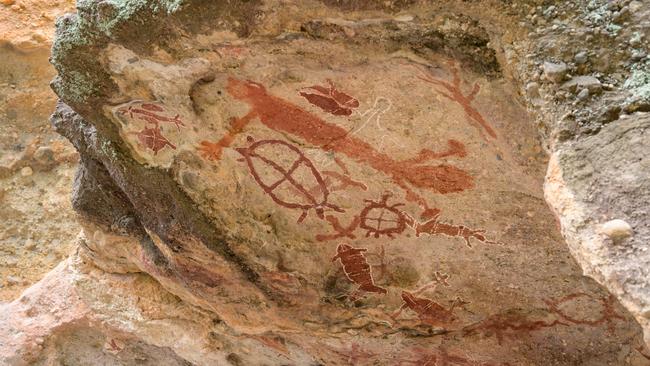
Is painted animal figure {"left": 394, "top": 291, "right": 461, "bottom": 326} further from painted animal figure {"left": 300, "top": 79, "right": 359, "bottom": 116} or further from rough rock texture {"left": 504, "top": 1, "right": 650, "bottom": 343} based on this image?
rough rock texture {"left": 504, "top": 1, "right": 650, "bottom": 343}

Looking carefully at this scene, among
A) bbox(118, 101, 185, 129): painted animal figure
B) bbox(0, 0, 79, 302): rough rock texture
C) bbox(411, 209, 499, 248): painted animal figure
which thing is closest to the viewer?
bbox(118, 101, 185, 129): painted animal figure

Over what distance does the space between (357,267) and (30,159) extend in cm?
259

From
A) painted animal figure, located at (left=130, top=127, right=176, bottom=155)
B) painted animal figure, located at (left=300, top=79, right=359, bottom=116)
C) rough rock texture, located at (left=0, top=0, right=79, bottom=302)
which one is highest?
painted animal figure, located at (left=300, top=79, right=359, bottom=116)

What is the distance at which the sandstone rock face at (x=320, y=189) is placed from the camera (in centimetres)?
217

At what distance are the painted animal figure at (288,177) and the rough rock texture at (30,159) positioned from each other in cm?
208

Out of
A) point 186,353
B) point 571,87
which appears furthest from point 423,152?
point 186,353

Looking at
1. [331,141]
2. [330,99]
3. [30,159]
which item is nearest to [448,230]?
[331,141]

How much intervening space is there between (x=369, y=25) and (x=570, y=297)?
4.59 ft

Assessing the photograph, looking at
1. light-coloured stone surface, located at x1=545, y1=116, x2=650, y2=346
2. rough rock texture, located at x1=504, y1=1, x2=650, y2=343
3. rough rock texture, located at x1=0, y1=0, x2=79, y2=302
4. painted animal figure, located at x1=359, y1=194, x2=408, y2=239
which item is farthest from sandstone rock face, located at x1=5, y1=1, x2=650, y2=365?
rough rock texture, located at x1=0, y1=0, x2=79, y2=302

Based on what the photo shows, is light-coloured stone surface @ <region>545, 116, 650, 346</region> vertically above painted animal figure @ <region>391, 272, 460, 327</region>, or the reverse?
light-coloured stone surface @ <region>545, 116, 650, 346</region>

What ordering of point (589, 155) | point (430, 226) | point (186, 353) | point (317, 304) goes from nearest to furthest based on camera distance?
point (589, 155)
point (430, 226)
point (317, 304)
point (186, 353)

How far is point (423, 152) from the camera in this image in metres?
2.45

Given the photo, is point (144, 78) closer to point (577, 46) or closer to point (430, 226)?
point (430, 226)

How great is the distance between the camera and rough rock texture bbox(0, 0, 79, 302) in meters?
4.27
